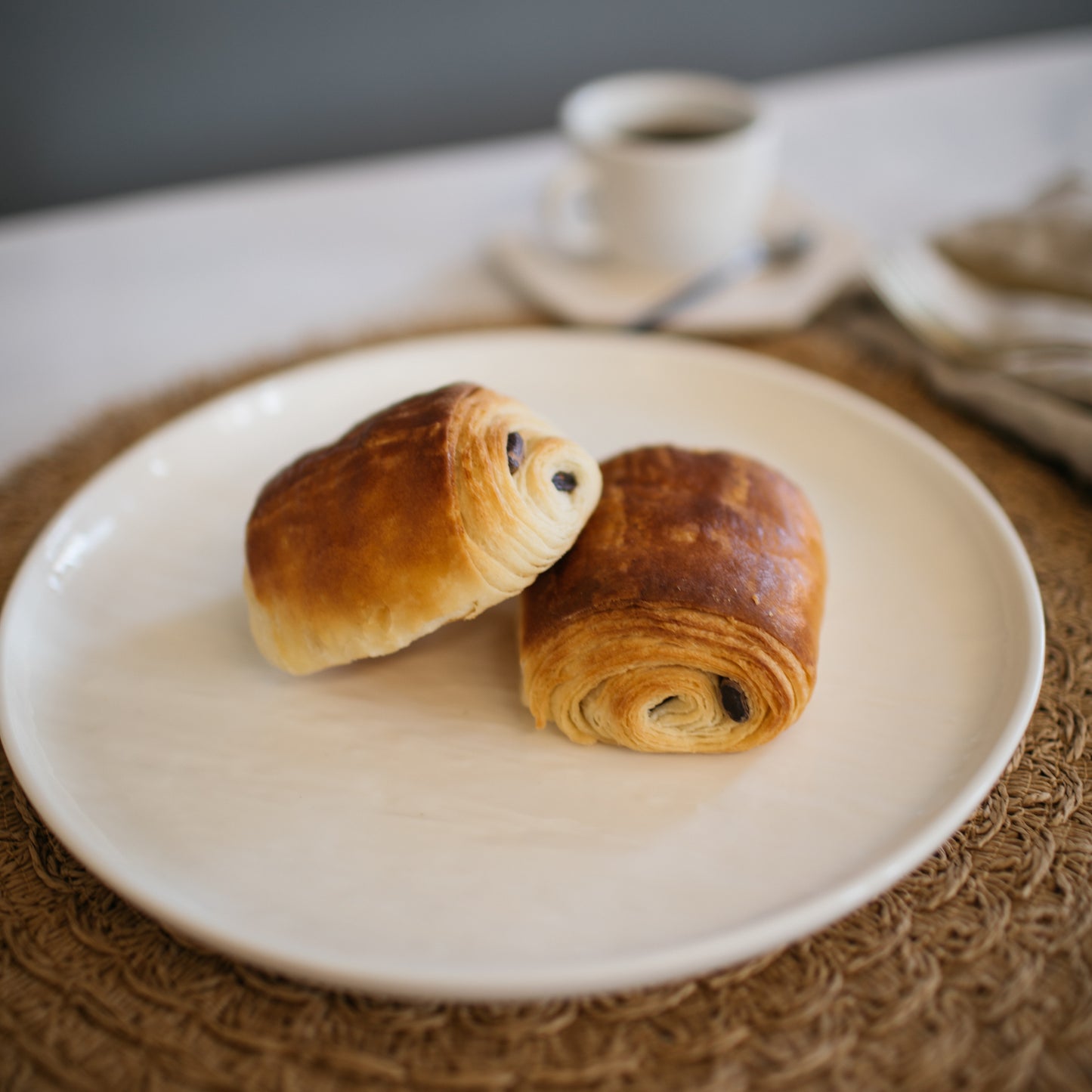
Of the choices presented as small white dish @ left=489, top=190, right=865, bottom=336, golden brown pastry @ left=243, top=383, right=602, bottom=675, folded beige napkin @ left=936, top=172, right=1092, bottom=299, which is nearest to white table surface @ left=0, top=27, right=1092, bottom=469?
small white dish @ left=489, top=190, right=865, bottom=336

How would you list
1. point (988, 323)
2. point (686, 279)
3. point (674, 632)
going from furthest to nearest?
point (686, 279)
point (988, 323)
point (674, 632)

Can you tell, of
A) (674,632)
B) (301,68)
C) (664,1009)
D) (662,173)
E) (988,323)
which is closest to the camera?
(664,1009)

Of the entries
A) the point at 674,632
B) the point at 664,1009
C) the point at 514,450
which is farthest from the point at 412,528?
the point at 664,1009

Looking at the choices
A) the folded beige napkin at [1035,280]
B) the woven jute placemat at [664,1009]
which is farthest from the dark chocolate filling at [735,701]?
the folded beige napkin at [1035,280]

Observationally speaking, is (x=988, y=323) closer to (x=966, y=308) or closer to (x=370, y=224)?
(x=966, y=308)

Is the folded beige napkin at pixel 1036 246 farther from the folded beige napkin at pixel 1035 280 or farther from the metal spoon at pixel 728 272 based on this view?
the metal spoon at pixel 728 272

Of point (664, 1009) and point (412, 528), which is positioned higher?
point (412, 528)

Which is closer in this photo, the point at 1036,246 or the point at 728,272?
the point at 1036,246

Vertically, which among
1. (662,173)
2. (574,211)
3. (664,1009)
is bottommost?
(664,1009)
